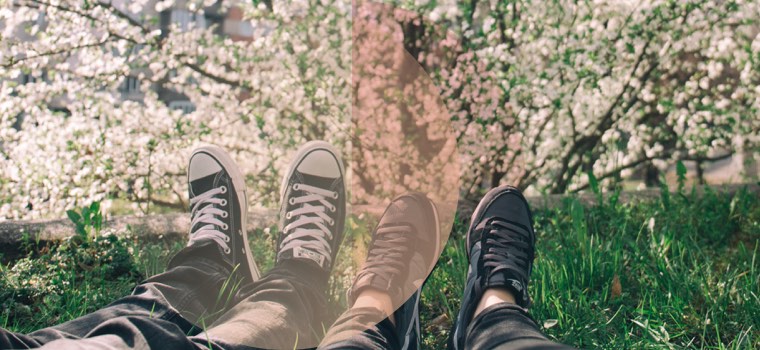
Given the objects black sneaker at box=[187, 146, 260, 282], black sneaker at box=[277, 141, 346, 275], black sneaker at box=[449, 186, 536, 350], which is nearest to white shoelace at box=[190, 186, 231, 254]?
black sneaker at box=[187, 146, 260, 282]

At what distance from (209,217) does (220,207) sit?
84 mm

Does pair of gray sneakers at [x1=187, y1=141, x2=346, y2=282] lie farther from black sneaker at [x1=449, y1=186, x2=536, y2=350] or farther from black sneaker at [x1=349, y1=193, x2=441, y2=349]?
black sneaker at [x1=449, y1=186, x2=536, y2=350]

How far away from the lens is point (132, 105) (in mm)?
4676

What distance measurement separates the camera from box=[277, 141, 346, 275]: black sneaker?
205cm

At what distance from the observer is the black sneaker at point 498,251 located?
1.58m

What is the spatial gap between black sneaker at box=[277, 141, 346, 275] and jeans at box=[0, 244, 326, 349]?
12 cm

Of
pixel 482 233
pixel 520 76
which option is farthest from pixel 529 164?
pixel 482 233

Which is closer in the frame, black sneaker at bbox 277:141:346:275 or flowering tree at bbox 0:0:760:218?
black sneaker at bbox 277:141:346:275

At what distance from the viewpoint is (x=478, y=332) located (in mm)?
1382

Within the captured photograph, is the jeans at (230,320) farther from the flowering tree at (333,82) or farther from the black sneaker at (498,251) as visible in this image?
the flowering tree at (333,82)

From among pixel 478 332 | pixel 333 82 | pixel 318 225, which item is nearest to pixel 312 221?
pixel 318 225

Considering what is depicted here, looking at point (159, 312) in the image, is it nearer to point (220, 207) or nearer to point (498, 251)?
point (220, 207)

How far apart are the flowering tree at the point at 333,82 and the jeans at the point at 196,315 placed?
6.73ft

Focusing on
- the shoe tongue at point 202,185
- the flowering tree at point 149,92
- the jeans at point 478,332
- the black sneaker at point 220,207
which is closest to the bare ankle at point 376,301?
the jeans at point 478,332
